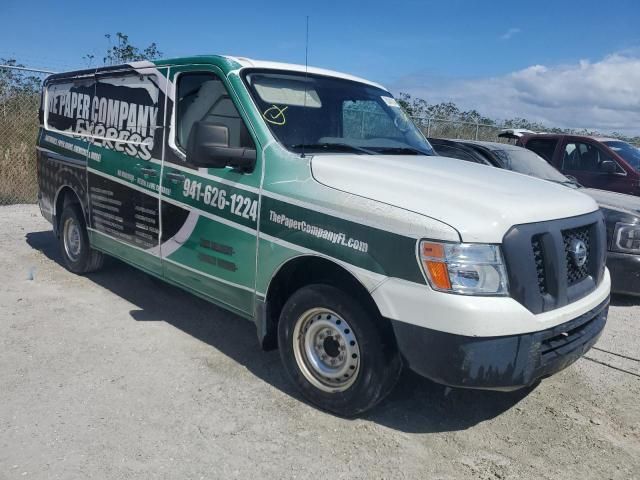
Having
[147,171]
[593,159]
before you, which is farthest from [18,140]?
[593,159]

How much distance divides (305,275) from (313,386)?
69cm

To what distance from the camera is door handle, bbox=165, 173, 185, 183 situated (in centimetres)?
424

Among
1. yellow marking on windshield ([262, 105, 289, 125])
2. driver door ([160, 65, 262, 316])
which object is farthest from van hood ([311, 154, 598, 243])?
driver door ([160, 65, 262, 316])

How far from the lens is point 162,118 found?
4.51 meters

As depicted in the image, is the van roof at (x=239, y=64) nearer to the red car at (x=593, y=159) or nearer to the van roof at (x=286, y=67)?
the van roof at (x=286, y=67)

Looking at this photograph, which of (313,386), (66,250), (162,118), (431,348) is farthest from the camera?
(66,250)

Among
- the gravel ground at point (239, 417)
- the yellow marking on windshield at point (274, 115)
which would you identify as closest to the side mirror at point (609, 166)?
the gravel ground at point (239, 417)

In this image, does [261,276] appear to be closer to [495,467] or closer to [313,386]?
[313,386]

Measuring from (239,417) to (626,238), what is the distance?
171 inches

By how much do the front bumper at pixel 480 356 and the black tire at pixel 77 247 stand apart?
13.7ft

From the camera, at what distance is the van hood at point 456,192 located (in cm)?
286

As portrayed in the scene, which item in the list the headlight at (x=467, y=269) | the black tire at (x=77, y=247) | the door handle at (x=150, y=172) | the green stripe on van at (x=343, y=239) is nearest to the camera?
the headlight at (x=467, y=269)

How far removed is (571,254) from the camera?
3.25 metres

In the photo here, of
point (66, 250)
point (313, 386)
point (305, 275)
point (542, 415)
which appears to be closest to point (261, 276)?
point (305, 275)
